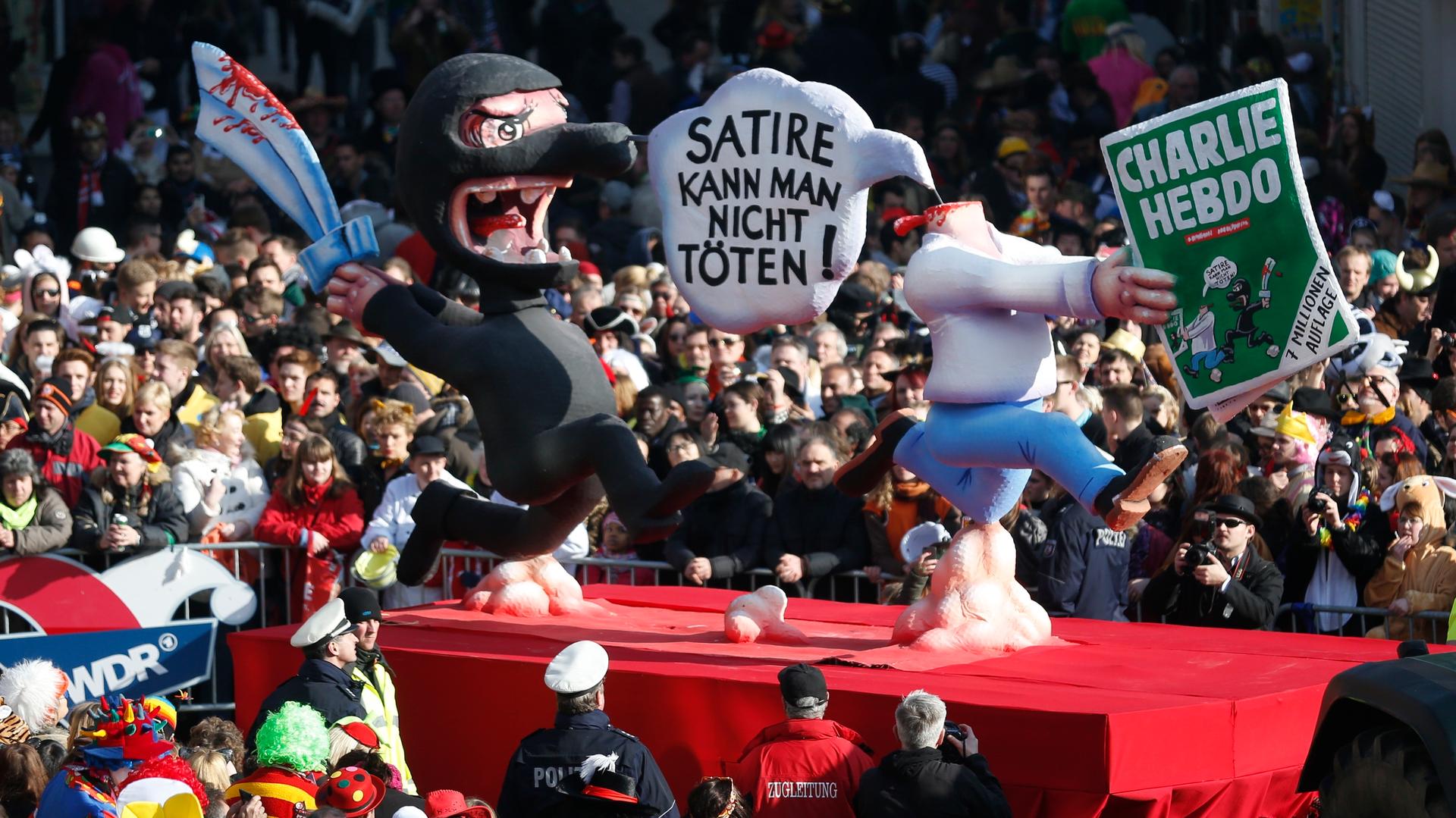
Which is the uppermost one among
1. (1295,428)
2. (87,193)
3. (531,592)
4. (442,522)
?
(87,193)

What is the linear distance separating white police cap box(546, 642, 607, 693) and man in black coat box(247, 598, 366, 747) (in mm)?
803

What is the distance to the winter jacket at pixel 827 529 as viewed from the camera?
28.9ft

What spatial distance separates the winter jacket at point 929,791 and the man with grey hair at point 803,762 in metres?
0.18

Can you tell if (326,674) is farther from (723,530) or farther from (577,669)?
(723,530)

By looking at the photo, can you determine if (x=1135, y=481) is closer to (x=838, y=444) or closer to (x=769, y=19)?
(x=838, y=444)

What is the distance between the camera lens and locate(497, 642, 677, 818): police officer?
5.85 meters

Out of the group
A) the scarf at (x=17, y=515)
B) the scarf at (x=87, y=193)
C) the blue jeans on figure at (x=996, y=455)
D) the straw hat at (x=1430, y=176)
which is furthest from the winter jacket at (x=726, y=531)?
the scarf at (x=87, y=193)

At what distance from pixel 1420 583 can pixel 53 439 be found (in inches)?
244

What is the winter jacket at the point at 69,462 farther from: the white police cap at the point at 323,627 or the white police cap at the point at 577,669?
the white police cap at the point at 577,669

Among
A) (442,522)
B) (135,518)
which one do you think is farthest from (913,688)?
(135,518)

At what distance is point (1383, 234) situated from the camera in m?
11.9

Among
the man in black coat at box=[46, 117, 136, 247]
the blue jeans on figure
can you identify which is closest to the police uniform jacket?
the blue jeans on figure

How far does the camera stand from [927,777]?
5.80 meters

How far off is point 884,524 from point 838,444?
0.47m
